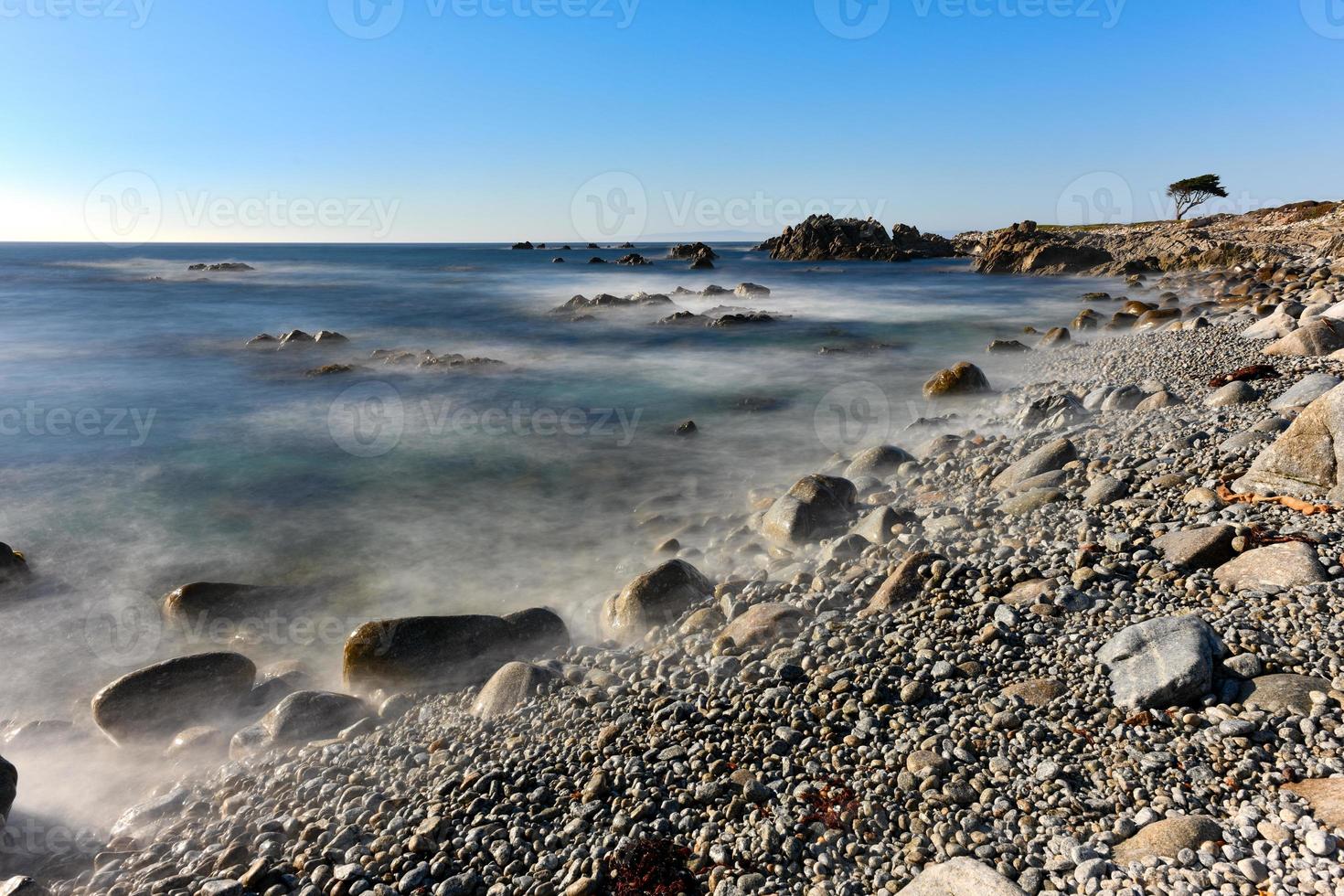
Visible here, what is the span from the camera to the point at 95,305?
142 ft

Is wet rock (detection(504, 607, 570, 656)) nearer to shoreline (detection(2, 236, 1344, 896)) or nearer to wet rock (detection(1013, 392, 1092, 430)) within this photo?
shoreline (detection(2, 236, 1344, 896))

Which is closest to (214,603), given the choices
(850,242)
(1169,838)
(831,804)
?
(831,804)

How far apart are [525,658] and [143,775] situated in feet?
9.41

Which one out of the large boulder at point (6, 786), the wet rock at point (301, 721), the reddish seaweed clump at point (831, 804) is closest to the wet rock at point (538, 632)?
the wet rock at point (301, 721)

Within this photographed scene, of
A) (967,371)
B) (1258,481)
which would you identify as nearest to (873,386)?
(967,371)

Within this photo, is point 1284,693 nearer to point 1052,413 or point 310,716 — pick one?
point 310,716

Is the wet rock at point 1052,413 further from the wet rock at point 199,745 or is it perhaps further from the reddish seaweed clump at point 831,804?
the wet rock at point 199,745

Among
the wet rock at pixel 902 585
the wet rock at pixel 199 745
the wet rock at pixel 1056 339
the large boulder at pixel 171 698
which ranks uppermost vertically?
the wet rock at pixel 1056 339

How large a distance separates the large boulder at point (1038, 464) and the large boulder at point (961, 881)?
17.7ft

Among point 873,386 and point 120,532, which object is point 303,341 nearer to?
point 120,532

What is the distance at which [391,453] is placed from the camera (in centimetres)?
1341

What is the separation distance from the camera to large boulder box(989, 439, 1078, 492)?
805cm

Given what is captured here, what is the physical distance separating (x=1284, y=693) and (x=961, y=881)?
2.29 meters

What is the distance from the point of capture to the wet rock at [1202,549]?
5312mm
